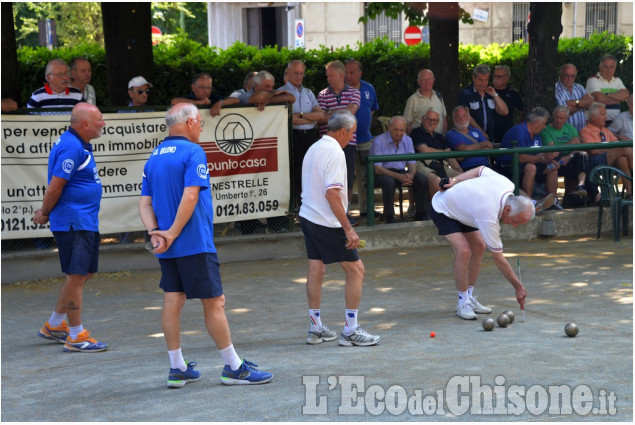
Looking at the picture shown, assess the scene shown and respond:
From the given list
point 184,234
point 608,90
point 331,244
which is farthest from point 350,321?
point 608,90

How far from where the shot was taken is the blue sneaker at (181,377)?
6.78 metres

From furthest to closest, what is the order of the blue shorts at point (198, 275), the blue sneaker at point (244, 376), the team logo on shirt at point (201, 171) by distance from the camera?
the blue sneaker at point (244, 376) → the blue shorts at point (198, 275) → the team logo on shirt at point (201, 171)

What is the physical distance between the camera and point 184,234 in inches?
262

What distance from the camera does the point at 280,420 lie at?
5957 millimetres

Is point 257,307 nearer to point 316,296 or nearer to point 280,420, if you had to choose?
point 316,296

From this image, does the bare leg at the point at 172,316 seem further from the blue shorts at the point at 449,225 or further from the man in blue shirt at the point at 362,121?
the man in blue shirt at the point at 362,121

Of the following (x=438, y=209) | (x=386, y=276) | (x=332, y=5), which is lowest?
(x=386, y=276)

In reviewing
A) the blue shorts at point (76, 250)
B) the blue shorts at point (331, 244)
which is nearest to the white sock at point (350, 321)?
the blue shorts at point (331, 244)

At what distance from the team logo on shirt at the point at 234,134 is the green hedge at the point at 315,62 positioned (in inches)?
89.0

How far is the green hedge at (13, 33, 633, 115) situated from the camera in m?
15.5

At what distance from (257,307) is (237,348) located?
157cm

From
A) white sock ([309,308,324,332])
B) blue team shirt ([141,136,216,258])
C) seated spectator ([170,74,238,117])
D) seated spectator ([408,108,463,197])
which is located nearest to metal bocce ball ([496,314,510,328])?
white sock ([309,308,324,332])

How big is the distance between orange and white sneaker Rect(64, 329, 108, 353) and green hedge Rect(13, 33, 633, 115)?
20.3ft

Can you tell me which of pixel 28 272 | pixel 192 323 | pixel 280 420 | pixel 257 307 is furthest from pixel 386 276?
pixel 280 420
